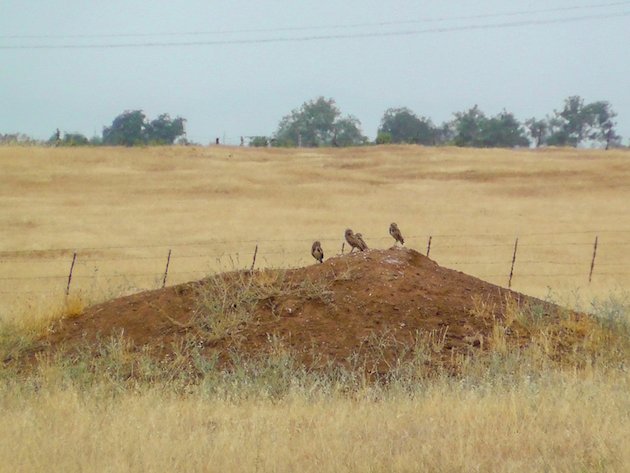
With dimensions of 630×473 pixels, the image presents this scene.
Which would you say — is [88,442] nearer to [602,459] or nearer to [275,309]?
[602,459]

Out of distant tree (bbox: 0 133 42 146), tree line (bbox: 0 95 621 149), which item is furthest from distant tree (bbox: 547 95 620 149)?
distant tree (bbox: 0 133 42 146)

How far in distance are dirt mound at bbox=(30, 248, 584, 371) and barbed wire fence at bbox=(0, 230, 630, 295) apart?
12.2m

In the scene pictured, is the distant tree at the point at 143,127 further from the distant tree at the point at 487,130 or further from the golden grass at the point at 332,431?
the golden grass at the point at 332,431

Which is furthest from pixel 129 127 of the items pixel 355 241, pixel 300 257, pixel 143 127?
pixel 355 241


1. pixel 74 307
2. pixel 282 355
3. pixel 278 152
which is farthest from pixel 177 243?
pixel 278 152

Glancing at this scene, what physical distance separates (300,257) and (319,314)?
18.1 m

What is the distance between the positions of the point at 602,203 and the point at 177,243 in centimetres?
2258

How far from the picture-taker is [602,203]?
48156 millimetres

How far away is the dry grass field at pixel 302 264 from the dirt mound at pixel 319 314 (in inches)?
33.7

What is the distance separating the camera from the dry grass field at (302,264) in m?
7.85

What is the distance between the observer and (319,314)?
13.4m

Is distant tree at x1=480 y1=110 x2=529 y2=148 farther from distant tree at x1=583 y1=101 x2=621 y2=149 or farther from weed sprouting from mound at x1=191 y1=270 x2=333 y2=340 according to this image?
weed sprouting from mound at x1=191 y1=270 x2=333 y2=340

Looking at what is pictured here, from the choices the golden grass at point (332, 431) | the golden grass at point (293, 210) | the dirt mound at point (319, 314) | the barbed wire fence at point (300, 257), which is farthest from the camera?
the golden grass at point (293, 210)

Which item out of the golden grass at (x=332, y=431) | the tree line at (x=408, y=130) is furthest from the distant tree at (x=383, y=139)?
the golden grass at (x=332, y=431)
